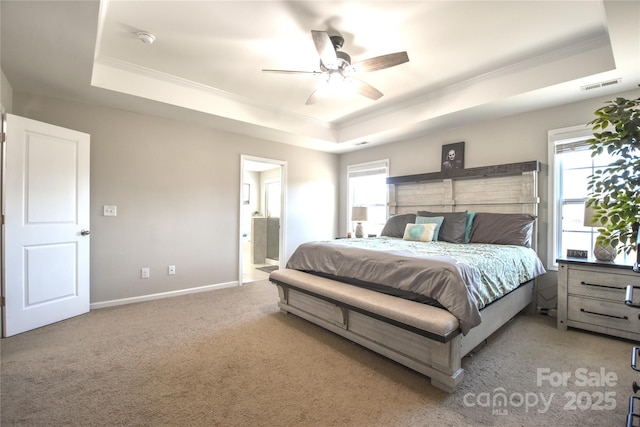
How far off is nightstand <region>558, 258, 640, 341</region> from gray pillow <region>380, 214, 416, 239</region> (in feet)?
6.02

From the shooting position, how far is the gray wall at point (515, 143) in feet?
10.7

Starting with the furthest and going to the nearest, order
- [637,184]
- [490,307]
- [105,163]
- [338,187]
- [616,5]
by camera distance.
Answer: [338,187], [105,163], [490,307], [616,5], [637,184]

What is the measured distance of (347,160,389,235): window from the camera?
5293mm

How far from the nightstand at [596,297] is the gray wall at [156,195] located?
4117 millimetres

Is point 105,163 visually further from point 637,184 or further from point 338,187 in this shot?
point 637,184

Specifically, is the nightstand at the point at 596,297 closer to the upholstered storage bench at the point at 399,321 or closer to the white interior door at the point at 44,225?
the upholstered storage bench at the point at 399,321

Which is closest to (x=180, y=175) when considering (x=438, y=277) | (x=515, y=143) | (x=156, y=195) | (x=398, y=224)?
(x=156, y=195)

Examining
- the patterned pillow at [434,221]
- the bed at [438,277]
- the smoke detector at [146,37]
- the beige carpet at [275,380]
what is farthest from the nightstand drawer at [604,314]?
the smoke detector at [146,37]

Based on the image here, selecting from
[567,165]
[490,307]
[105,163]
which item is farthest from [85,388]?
[567,165]

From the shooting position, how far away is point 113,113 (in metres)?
3.45

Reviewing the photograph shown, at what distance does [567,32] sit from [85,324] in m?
5.30

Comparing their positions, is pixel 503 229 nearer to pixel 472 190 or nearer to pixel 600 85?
pixel 472 190

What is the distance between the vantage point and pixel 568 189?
10.9 ft

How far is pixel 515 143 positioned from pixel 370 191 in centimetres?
250
